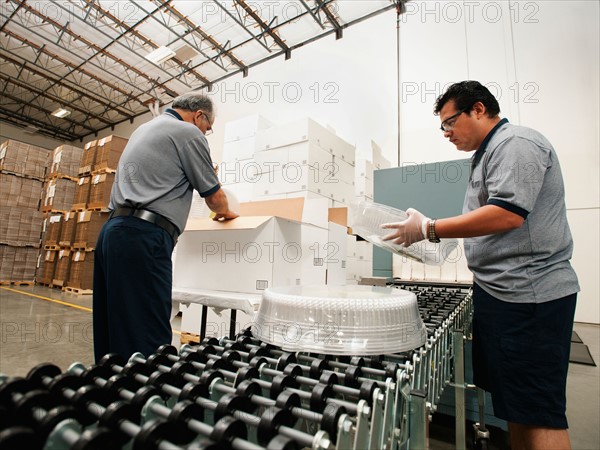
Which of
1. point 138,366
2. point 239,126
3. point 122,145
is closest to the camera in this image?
point 138,366

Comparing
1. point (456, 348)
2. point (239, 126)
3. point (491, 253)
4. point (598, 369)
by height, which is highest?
point (239, 126)

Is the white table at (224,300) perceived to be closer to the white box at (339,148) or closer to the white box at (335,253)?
the white box at (335,253)

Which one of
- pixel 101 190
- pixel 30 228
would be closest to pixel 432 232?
pixel 101 190

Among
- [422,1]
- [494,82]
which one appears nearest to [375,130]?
[494,82]

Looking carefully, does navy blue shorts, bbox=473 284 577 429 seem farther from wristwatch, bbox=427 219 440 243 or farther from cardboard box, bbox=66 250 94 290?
cardboard box, bbox=66 250 94 290

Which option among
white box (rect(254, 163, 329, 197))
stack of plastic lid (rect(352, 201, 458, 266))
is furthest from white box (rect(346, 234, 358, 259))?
stack of plastic lid (rect(352, 201, 458, 266))

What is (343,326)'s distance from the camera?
0.70 metres

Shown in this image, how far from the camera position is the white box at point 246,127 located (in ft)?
13.3

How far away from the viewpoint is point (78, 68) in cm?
802

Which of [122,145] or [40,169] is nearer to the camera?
[122,145]

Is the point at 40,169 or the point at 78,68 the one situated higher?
the point at 78,68

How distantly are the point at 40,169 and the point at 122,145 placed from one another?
273 centimetres

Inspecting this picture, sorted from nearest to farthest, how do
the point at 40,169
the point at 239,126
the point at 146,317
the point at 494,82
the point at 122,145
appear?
the point at 146,317
the point at 239,126
the point at 494,82
the point at 122,145
the point at 40,169

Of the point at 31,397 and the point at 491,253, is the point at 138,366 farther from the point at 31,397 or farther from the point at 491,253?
the point at 491,253
